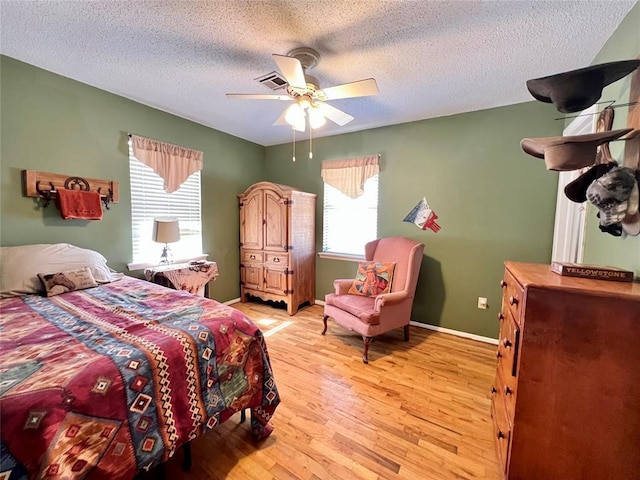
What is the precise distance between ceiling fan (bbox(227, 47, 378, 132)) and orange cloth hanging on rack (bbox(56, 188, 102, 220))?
165cm

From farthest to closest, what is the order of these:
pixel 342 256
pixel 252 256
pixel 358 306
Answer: pixel 252 256 < pixel 342 256 < pixel 358 306

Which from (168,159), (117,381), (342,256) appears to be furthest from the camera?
(342,256)

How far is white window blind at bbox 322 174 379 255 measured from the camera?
3.44 metres

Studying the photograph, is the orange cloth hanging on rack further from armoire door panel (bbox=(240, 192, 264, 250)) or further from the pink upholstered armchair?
the pink upholstered armchair

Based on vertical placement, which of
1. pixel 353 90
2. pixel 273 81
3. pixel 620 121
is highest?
pixel 273 81

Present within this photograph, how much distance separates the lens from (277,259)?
139 inches

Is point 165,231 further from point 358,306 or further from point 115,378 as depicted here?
point 358,306

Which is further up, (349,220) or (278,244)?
(349,220)

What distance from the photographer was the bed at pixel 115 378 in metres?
0.81

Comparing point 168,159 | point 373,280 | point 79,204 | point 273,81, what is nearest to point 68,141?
point 79,204

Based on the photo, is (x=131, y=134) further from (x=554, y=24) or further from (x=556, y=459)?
(x=556, y=459)

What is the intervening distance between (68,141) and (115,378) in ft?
8.02

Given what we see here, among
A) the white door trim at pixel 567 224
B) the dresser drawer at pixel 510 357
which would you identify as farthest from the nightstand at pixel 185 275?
the white door trim at pixel 567 224

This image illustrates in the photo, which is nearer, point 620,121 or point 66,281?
point 620,121
